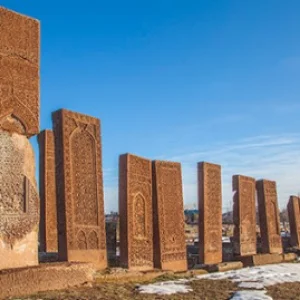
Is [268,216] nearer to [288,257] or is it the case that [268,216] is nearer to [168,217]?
[288,257]

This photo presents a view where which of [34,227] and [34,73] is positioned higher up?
[34,73]

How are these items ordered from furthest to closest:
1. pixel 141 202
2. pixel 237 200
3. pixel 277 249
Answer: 1. pixel 277 249
2. pixel 237 200
3. pixel 141 202

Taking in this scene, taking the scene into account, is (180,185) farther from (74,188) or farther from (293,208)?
(293,208)

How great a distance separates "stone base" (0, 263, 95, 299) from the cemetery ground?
117mm

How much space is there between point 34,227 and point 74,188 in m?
1.91

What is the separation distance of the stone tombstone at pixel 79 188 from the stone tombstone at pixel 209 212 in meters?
3.15

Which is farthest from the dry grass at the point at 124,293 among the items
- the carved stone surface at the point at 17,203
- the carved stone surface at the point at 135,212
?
the carved stone surface at the point at 135,212

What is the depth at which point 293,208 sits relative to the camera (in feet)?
47.4

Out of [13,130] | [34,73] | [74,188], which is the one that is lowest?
[74,188]

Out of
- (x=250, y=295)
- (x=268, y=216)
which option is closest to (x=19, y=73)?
(x=250, y=295)

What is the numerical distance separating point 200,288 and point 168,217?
3.33m

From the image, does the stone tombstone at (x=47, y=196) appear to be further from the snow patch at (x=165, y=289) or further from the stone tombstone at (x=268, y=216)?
the stone tombstone at (x=268, y=216)

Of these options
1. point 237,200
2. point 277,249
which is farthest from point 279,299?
point 277,249

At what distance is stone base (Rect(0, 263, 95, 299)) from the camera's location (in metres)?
4.49
